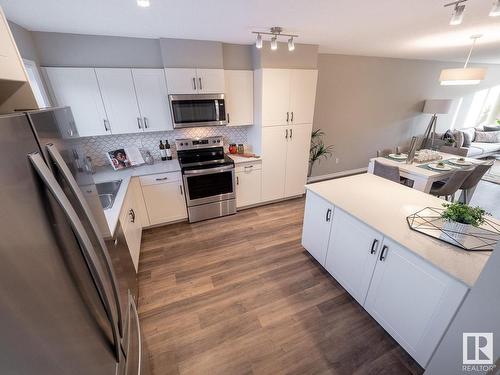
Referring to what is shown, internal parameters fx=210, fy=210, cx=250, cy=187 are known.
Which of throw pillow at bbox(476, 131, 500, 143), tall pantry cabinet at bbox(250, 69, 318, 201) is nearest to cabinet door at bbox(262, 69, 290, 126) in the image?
tall pantry cabinet at bbox(250, 69, 318, 201)

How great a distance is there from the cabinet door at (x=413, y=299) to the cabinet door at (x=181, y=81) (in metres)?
2.86

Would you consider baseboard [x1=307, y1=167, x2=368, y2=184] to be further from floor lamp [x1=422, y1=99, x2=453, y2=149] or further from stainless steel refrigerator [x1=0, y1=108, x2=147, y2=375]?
stainless steel refrigerator [x1=0, y1=108, x2=147, y2=375]

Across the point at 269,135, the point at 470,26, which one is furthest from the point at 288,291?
the point at 470,26

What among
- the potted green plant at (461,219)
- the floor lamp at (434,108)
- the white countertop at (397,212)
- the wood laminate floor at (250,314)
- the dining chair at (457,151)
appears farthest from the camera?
the floor lamp at (434,108)

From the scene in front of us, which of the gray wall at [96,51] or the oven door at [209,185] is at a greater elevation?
the gray wall at [96,51]

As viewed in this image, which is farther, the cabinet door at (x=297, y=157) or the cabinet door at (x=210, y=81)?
the cabinet door at (x=297, y=157)

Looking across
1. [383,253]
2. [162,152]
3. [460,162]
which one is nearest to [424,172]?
[460,162]

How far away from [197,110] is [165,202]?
1381 millimetres

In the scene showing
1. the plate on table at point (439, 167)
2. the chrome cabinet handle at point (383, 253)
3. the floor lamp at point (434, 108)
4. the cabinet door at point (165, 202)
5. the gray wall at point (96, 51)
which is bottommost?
the cabinet door at point (165, 202)

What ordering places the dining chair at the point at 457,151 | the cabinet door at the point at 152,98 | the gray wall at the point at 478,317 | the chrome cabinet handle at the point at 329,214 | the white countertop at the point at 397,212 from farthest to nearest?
the dining chair at the point at 457,151
the cabinet door at the point at 152,98
the chrome cabinet handle at the point at 329,214
the white countertop at the point at 397,212
the gray wall at the point at 478,317

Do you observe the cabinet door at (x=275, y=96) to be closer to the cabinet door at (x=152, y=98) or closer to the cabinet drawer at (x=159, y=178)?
the cabinet door at (x=152, y=98)

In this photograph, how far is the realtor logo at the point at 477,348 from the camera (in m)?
0.90

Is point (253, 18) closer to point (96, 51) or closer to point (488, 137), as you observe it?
point (96, 51)

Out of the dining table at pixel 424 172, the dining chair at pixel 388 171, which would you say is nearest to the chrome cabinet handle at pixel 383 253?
the dining chair at pixel 388 171
